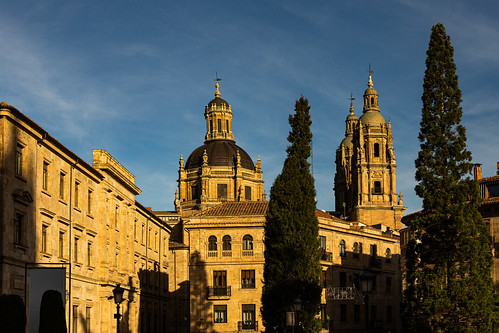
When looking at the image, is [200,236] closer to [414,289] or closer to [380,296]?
[380,296]

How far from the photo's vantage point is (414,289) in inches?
1515

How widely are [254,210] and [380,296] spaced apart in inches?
588

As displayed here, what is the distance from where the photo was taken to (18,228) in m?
35.0

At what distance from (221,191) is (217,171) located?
299cm

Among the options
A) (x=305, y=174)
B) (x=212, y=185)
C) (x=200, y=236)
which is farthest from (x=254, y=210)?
(x=212, y=185)

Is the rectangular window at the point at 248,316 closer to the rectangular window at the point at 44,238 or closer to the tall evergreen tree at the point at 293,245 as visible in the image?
the tall evergreen tree at the point at 293,245

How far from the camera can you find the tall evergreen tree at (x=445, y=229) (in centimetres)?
3762

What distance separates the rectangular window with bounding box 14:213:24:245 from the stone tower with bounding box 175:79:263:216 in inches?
2852

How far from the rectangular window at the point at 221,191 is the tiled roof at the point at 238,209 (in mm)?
37217

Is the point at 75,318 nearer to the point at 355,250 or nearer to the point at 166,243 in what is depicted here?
the point at 166,243

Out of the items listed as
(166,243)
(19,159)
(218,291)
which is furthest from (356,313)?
(19,159)

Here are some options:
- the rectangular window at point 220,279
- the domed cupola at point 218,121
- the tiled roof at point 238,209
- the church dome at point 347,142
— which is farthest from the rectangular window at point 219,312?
the church dome at point 347,142

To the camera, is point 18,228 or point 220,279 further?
point 220,279

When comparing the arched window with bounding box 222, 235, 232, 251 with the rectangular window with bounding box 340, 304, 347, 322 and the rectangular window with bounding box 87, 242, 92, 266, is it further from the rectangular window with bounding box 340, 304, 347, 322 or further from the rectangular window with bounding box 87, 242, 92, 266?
the rectangular window with bounding box 87, 242, 92, 266
